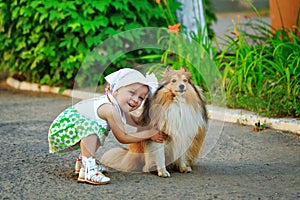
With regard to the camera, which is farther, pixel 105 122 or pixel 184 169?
pixel 184 169

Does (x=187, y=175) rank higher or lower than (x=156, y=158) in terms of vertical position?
lower

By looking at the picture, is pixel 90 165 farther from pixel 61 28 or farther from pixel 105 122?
pixel 61 28

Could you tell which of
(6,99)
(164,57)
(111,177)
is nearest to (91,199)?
(111,177)

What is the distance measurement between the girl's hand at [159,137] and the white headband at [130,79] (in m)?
0.31

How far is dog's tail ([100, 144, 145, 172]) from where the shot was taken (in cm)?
454

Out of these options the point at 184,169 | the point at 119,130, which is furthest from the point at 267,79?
the point at 119,130

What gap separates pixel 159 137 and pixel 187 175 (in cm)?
43

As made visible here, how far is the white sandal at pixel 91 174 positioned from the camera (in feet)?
14.0

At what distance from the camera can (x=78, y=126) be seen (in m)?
4.35

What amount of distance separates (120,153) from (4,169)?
975 mm

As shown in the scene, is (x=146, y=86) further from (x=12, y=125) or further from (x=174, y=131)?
(x=12, y=125)

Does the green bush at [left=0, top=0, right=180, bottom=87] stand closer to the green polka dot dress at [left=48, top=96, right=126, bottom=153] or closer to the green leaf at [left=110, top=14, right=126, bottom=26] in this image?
the green leaf at [left=110, top=14, right=126, bottom=26]

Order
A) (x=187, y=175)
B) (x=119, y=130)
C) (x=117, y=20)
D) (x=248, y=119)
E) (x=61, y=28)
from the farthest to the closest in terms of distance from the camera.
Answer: (x=61, y=28) → (x=117, y=20) → (x=248, y=119) → (x=187, y=175) → (x=119, y=130)

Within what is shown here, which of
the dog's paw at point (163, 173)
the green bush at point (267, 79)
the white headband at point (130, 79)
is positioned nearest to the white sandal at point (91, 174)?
the dog's paw at point (163, 173)
